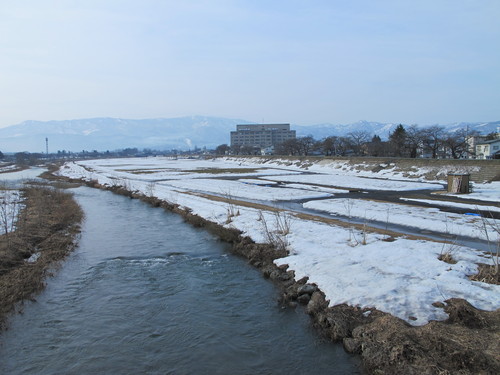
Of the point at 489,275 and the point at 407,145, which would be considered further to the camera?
the point at 407,145

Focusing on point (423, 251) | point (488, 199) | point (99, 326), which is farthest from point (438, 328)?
point (488, 199)

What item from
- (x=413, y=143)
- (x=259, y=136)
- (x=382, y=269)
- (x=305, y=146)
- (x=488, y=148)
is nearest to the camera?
(x=382, y=269)

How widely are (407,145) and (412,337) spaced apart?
5717 cm

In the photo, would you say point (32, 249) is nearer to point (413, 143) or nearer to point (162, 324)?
point (162, 324)

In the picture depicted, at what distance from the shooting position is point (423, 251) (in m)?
11.7

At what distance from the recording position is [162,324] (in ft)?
28.1

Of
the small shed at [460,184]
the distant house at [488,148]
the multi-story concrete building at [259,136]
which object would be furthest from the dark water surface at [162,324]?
the multi-story concrete building at [259,136]

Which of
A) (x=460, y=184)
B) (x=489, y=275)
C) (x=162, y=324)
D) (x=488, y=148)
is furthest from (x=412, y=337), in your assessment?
(x=488, y=148)

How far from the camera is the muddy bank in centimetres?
606

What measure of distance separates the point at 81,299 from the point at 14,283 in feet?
7.77

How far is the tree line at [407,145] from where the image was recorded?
184 feet

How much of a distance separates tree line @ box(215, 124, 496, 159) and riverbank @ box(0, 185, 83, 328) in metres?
48.5

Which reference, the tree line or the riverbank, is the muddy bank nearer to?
the riverbank

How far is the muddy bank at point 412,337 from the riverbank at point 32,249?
23.5 ft
